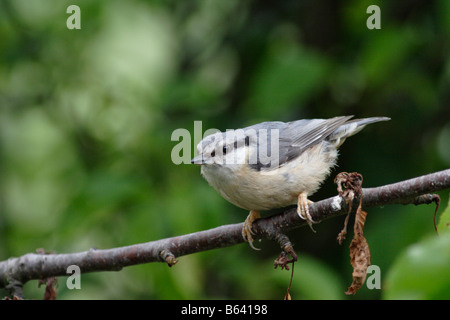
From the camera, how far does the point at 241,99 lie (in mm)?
4859

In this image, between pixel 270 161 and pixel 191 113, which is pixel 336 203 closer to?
pixel 270 161

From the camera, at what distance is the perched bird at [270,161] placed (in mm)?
2908

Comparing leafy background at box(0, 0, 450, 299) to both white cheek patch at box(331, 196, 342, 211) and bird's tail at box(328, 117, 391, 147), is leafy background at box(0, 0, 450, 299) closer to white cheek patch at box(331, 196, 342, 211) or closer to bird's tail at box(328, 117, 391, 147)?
bird's tail at box(328, 117, 391, 147)

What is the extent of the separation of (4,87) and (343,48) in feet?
9.97

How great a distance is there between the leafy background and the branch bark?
586 millimetres

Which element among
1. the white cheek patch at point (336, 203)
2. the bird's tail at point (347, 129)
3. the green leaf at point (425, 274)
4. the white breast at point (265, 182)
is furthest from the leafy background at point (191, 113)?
the green leaf at point (425, 274)

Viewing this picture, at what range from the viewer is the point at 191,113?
13.8 ft

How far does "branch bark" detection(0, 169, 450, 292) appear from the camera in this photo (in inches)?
86.3

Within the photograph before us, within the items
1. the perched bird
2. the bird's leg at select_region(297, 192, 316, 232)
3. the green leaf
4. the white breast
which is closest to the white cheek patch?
the bird's leg at select_region(297, 192, 316, 232)

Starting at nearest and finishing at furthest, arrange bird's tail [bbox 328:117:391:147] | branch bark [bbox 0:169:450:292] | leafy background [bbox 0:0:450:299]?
branch bark [bbox 0:169:450:292]
bird's tail [bbox 328:117:391:147]
leafy background [bbox 0:0:450:299]

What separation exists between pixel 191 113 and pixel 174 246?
180 cm

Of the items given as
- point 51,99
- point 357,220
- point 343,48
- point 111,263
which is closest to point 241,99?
point 343,48

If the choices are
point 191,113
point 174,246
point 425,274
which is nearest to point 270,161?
point 174,246

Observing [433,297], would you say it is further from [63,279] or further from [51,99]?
[51,99]
